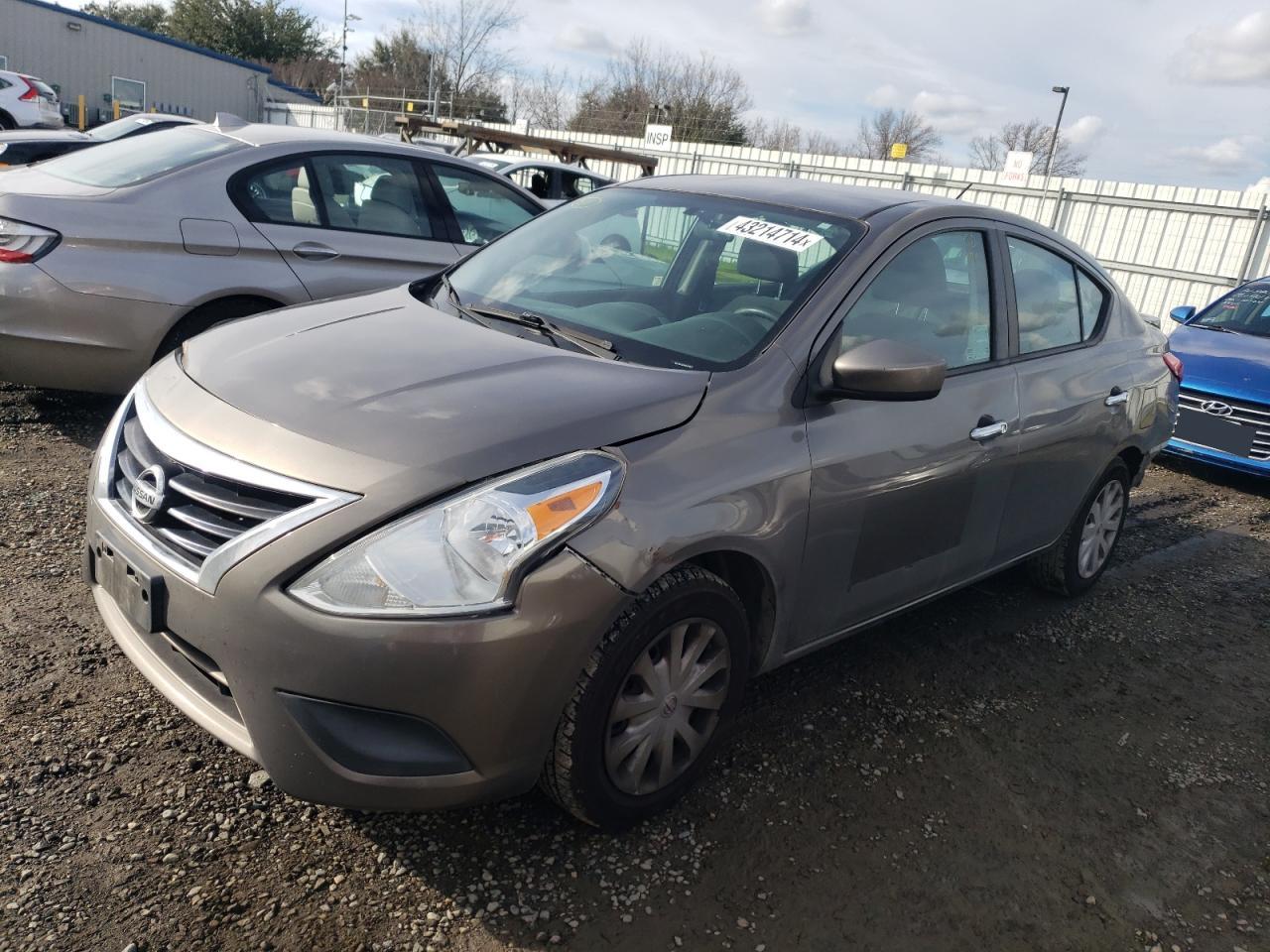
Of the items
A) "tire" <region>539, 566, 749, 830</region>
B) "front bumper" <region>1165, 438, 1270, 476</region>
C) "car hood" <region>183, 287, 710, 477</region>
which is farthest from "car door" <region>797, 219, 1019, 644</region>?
"front bumper" <region>1165, 438, 1270, 476</region>

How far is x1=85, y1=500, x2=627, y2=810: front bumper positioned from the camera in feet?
6.68

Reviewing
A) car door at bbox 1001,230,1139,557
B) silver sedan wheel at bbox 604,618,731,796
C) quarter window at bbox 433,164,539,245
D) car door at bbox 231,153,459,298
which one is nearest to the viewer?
silver sedan wheel at bbox 604,618,731,796

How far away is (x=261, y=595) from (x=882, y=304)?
6.75 ft

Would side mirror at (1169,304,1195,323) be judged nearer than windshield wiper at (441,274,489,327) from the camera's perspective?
No

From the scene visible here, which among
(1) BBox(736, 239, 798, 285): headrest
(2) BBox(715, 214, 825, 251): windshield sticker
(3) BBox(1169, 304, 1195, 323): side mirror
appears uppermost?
(2) BBox(715, 214, 825, 251): windshield sticker

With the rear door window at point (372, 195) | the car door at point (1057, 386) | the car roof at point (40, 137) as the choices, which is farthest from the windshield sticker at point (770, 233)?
the car roof at point (40, 137)

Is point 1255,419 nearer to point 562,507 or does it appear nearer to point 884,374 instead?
point 884,374

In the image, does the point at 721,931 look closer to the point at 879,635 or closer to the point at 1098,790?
the point at 1098,790

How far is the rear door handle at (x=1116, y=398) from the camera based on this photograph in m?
4.21

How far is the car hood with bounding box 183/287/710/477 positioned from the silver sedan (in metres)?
1.99

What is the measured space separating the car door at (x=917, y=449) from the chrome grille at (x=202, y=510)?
144 cm

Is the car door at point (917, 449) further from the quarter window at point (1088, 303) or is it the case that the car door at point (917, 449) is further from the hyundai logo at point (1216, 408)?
the hyundai logo at point (1216, 408)

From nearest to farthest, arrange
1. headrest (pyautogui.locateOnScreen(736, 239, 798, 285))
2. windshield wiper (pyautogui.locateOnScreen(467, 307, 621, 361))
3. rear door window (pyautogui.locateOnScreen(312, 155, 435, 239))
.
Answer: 1. windshield wiper (pyautogui.locateOnScreen(467, 307, 621, 361))
2. headrest (pyautogui.locateOnScreen(736, 239, 798, 285))
3. rear door window (pyautogui.locateOnScreen(312, 155, 435, 239))

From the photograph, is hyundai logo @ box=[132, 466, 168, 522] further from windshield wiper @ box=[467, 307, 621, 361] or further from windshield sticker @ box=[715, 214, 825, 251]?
windshield sticker @ box=[715, 214, 825, 251]
